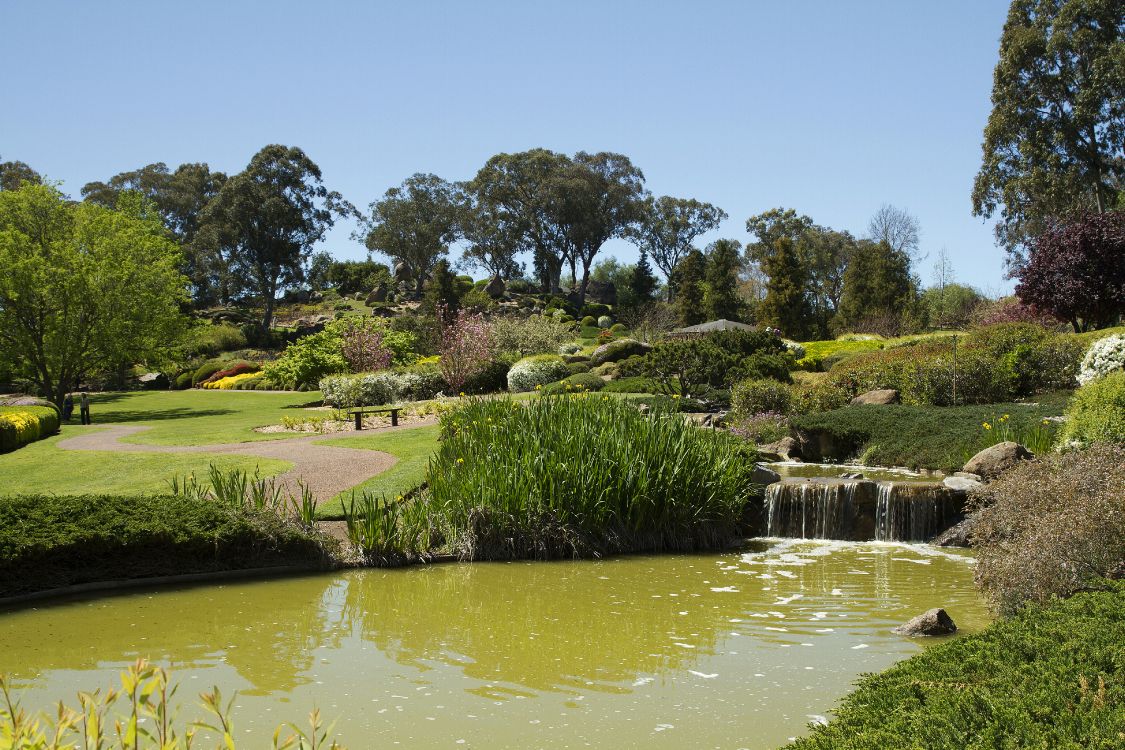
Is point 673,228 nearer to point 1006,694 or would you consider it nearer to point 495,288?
point 495,288


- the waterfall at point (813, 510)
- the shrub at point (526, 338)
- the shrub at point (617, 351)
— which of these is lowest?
the waterfall at point (813, 510)

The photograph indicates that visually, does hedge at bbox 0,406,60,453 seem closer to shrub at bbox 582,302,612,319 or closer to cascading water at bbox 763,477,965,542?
cascading water at bbox 763,477,965,542

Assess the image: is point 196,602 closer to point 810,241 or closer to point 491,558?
point 491,558

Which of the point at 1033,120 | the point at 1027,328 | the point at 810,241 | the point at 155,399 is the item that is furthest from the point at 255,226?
the point at 1027,328

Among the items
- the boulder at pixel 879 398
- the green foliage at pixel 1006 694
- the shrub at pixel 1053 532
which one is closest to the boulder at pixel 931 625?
the shrub at pixel 1053 532

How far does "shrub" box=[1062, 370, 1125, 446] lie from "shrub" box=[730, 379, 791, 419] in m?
5.96

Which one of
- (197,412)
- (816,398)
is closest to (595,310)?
(197,412)

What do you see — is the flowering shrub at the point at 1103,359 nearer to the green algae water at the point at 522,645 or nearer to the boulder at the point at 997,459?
the boulder at the point at 997,459

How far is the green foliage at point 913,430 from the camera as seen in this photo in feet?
41.7

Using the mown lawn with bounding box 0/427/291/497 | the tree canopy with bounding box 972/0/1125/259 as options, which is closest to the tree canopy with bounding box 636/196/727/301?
the tree canopy with bounding box 972/0/1125/259

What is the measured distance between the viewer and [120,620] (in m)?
7.13

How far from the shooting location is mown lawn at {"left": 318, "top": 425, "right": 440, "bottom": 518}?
1098 centimetres

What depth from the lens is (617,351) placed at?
28031 millimetres

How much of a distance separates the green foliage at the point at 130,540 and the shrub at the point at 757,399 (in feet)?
32.0
